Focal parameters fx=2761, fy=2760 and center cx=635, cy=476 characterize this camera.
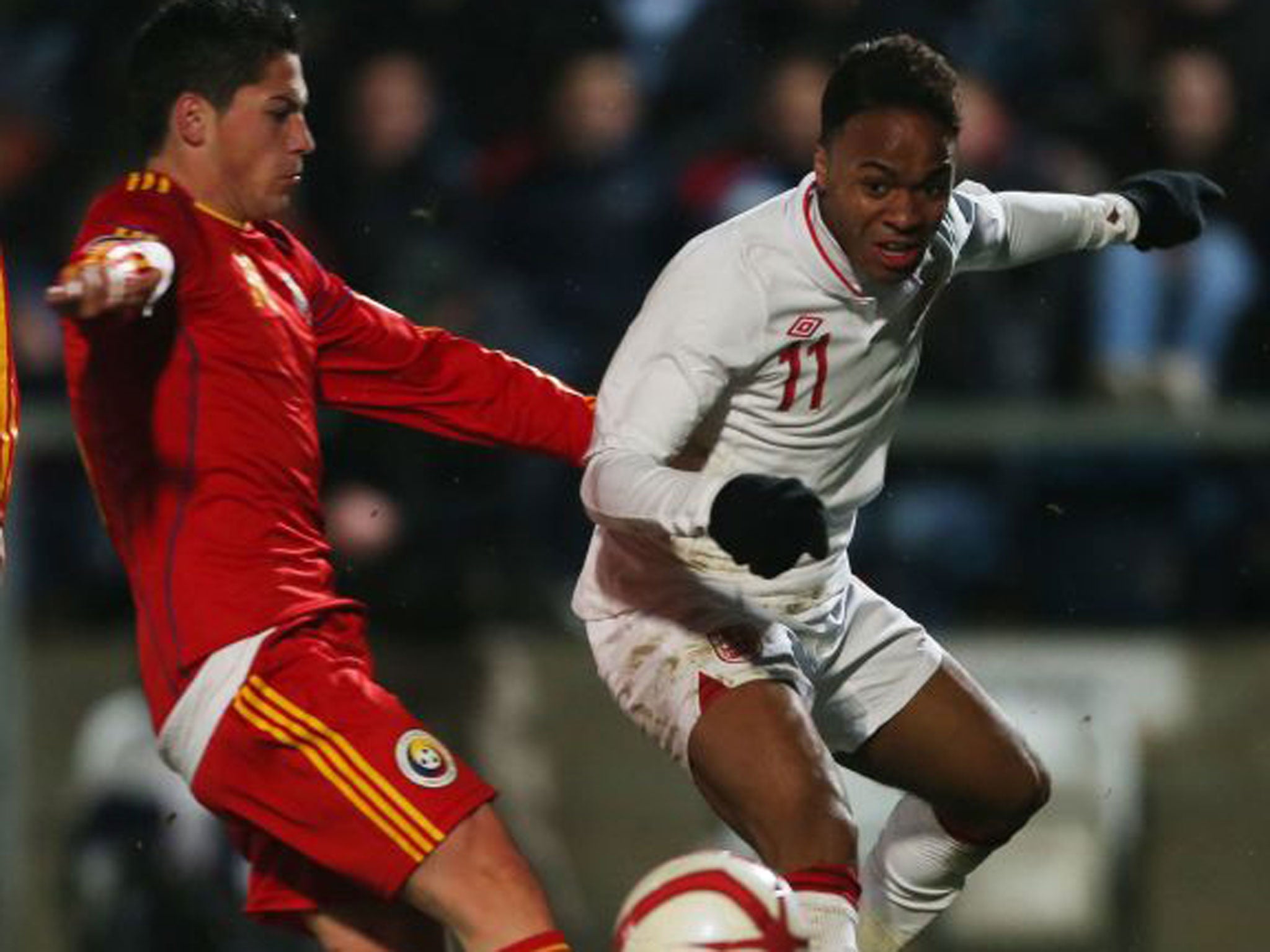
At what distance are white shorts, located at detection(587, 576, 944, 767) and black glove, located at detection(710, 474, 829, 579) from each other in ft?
2.17

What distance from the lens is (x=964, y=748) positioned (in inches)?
200

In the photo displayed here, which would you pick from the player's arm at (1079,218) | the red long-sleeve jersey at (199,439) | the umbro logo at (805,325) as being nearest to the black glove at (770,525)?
the umbro logo at (805,325)

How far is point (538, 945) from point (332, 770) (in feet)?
1.47

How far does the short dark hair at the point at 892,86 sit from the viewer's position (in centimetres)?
468

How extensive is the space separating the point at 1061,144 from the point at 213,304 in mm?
3491

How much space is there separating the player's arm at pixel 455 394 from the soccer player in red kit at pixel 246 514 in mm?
193

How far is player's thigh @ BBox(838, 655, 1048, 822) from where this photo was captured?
5070mm

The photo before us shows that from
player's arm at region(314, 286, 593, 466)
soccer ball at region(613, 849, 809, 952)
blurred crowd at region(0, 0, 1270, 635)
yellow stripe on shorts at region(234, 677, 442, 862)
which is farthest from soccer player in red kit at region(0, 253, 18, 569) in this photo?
blurred crowd at region(0, 0, 1270, 635)

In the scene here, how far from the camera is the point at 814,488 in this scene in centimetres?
489

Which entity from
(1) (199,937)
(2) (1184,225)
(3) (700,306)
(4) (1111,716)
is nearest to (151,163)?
(3) (700,306)

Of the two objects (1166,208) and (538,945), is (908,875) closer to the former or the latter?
(538,945)

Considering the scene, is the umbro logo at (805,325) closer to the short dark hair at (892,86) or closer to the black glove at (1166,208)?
the short dark hair at (892,86)

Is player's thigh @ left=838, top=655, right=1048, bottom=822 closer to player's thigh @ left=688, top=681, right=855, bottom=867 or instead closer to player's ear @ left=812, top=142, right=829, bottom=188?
player's thigh @ left=688, top=681, right=855, bottom=867

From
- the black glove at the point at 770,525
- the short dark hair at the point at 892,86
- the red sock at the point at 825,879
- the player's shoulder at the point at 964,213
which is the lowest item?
the red sock at the point at 825,879
